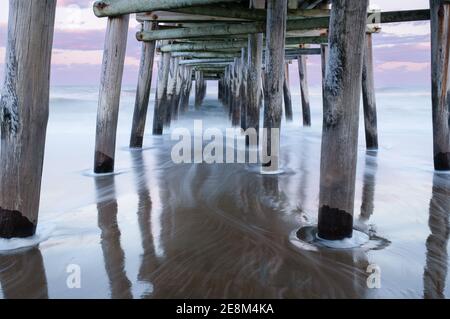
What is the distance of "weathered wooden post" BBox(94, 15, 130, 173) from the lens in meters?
4.11

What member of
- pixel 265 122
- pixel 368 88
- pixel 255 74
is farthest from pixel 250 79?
pixel 265 122

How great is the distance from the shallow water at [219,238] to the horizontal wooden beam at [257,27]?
168cm

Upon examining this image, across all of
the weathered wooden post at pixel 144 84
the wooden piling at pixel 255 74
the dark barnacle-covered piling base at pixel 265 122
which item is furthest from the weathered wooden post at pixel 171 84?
the dark barnacle-covered piling base at pixel 265 122

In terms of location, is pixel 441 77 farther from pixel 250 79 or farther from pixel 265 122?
pixel 250 79

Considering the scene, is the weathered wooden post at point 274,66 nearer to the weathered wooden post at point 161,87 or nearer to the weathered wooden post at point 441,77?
the weathered wooden post at point 441,77

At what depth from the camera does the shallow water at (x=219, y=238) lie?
5.75ft

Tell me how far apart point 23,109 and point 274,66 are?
2.61 m

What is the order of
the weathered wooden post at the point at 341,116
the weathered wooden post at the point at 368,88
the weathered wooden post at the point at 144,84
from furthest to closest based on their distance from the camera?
the weathered wooden post at the point at 144,84 < the weathered wooden post at the point at 368,88 < the weathered wooden post at the point at 341,116

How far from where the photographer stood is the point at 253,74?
6.00 meters

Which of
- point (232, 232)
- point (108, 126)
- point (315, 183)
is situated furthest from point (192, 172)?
point (232, 232)

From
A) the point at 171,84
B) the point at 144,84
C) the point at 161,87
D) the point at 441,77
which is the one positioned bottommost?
the point at 441,77

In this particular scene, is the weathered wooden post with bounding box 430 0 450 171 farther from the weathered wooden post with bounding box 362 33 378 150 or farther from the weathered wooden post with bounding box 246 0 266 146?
the weathered wooden post with bounding box 246 0 266 146

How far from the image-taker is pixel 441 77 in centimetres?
422
